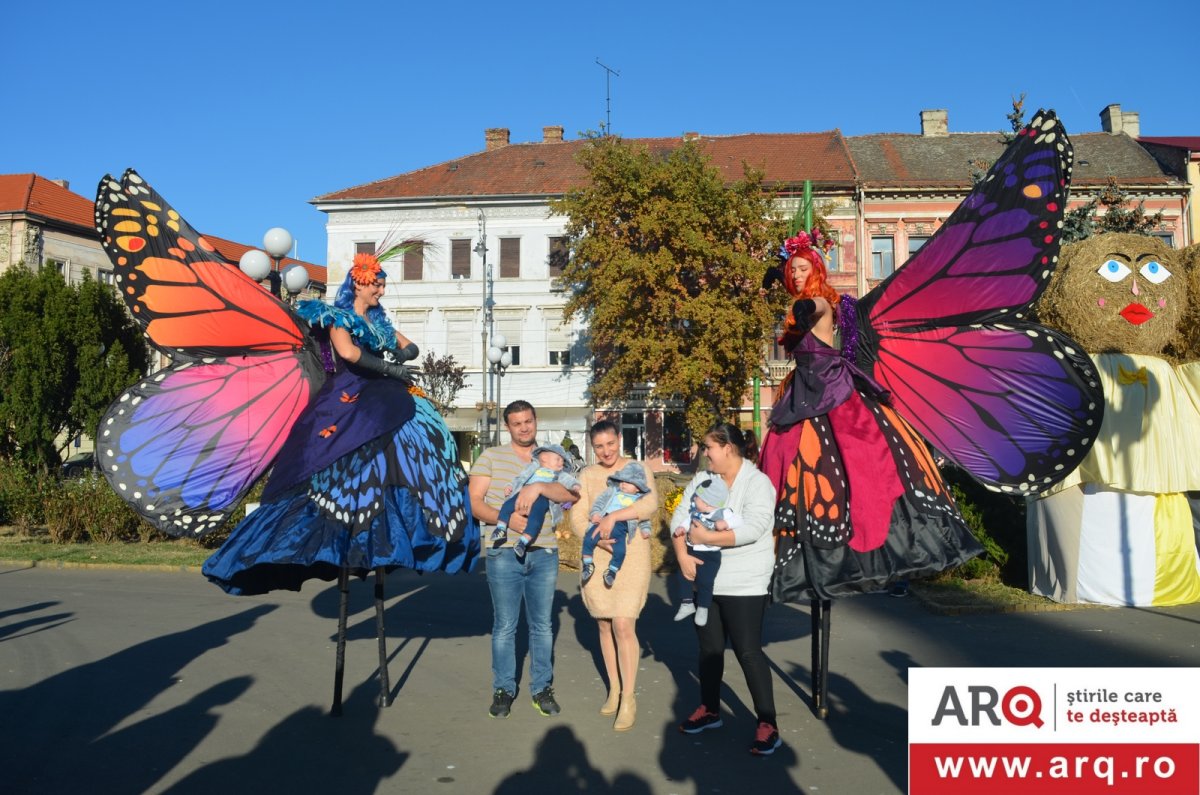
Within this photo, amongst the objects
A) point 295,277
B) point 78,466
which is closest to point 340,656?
point 295,277

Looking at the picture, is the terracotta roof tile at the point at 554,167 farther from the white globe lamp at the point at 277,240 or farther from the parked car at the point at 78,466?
the white globe lamp at the point at 277,240

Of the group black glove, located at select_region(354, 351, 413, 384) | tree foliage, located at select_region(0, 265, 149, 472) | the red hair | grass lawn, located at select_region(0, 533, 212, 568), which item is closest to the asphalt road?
black glove, located at select_region(354, 351, 413, 384)

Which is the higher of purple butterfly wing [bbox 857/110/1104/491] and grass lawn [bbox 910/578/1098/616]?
purple butterfly wing [bbox 857/110/1104/491]

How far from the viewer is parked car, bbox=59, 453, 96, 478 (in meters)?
21.1

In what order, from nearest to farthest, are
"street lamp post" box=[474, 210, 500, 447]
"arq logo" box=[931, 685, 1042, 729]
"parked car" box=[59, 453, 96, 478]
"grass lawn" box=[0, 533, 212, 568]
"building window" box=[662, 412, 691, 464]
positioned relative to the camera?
"arq logo" box=[931, 685, 1042, 729] → "grass lawn" box=[0, 533, 212, 568] → "parked car" box=[59, 453, 96, 478] → "building window" box=[662, 412, 691, 464] → "street lamp post" box=[474, 210, 500, 447]

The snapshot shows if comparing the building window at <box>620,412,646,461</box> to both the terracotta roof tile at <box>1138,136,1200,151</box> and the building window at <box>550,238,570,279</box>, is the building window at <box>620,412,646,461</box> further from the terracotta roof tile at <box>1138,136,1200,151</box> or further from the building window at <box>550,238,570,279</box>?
the terracotta roof tile at <box>1138,136,1200,151</box>

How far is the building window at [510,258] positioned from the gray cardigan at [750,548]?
129 feet

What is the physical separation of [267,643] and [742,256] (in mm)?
27651

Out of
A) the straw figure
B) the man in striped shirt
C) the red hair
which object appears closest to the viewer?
the red hair

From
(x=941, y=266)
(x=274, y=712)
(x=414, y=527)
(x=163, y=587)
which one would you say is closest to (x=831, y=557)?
(x=941, y=266)

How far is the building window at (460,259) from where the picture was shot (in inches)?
1756

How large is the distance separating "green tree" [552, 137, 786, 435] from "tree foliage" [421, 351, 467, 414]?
25.2ft

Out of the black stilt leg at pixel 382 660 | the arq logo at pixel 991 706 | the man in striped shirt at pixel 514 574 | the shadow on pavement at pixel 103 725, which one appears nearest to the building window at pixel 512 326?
the shadow on pavement at pixel 103 725

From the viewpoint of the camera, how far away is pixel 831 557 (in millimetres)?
5801
